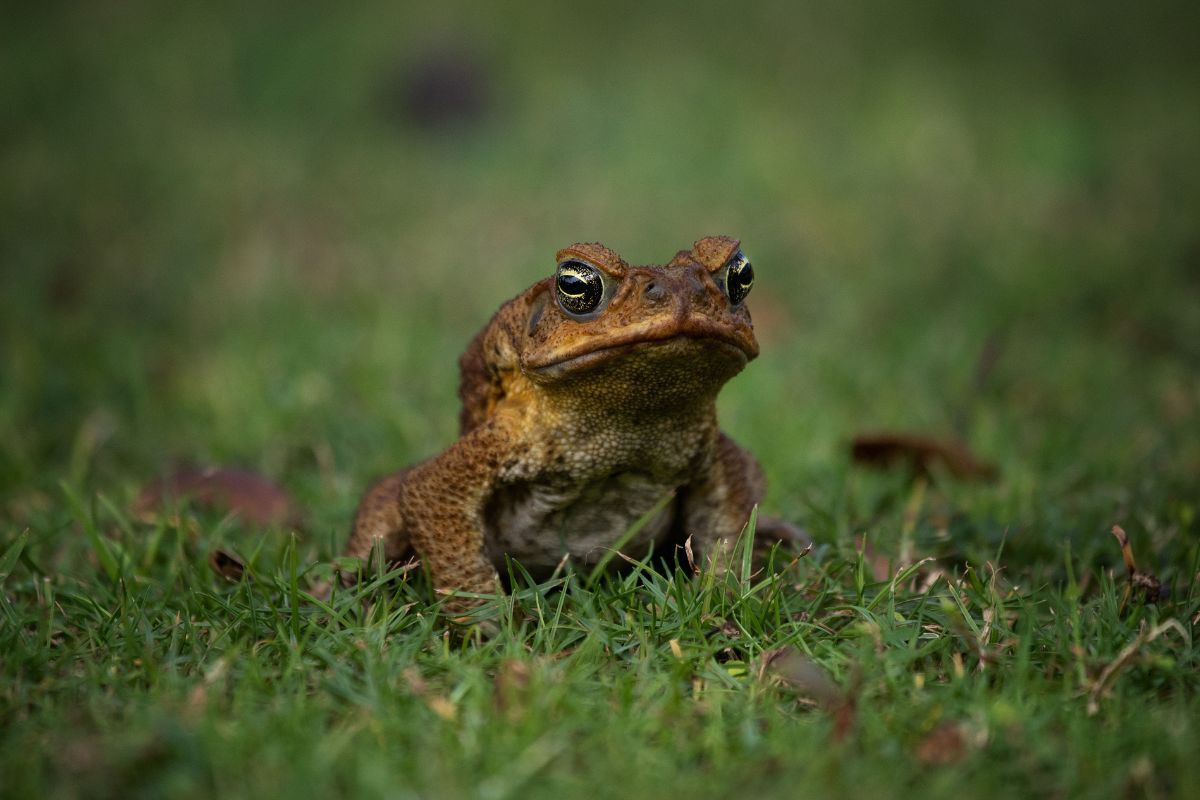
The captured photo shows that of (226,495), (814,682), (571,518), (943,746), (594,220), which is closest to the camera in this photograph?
(943,746)

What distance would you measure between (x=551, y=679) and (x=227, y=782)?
561 mm

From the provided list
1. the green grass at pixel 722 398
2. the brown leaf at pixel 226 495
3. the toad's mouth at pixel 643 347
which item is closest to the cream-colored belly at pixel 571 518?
the green grass at pixel 722 398

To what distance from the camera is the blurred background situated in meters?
3.80

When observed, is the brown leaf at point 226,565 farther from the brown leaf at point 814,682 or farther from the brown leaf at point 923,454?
the brown leaf at point 923,454

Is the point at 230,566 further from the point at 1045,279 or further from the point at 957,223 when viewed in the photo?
the point at 957,223

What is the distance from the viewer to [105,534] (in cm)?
299

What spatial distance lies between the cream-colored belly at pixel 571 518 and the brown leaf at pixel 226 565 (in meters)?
0.59

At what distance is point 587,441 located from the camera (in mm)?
2348

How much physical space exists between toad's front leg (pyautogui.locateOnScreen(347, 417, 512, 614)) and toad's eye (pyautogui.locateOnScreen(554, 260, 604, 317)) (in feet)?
1.00

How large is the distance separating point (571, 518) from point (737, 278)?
62cm

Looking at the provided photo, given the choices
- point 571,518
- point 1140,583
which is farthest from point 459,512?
point 1140,583

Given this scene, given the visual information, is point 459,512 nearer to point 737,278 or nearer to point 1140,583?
point 737,278

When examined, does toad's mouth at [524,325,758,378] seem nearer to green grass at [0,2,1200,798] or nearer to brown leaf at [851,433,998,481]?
green grass at [0,2,1200,798]

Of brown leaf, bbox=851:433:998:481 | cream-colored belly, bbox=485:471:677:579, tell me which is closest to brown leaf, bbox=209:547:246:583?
cream-colored belly, bbox=485:471:677:579
